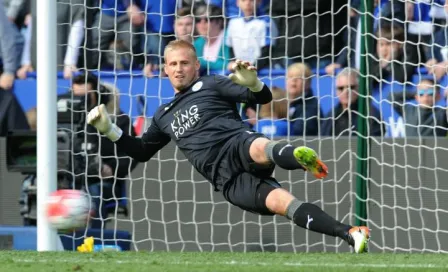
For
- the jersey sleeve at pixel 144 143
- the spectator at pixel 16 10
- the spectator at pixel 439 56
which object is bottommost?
the jersey sleeve at pixel 144 143

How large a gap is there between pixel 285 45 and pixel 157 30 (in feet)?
3.57

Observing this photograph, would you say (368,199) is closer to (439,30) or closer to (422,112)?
(422,112)

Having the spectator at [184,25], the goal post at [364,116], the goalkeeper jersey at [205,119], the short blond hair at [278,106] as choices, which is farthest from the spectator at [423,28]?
the goalkeeper jersey at [205,119]

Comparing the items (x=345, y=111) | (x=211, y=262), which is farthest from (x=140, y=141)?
(x=345, y=111)

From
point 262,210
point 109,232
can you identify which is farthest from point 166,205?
point 262,210

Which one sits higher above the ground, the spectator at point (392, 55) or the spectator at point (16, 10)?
the spectator at point (16, 10)

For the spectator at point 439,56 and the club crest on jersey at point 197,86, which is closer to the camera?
the club crest on jersey at point 197,86

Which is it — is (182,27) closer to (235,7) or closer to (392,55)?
(235,7)

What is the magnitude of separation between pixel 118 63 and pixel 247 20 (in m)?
1.15

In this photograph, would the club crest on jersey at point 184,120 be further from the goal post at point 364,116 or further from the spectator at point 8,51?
the spectator at point 8,51

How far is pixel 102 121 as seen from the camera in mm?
6855

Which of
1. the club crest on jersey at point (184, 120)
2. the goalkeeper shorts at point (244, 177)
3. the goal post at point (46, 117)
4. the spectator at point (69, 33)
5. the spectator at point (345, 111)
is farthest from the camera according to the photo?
the spectator at point (69, 33)

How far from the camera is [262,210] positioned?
20.0 ft

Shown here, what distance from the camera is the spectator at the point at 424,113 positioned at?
8391mm
